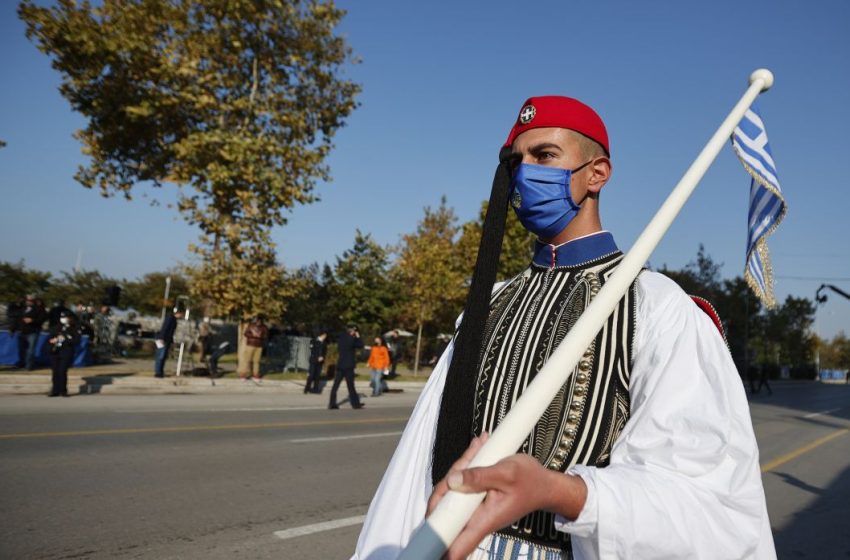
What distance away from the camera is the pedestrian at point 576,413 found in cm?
111

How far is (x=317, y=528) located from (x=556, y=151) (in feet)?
13.7

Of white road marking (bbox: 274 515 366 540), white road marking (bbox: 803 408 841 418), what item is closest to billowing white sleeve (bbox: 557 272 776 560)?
white road marking (bbox: 274 515 366 540)

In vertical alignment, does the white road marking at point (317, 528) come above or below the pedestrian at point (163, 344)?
below

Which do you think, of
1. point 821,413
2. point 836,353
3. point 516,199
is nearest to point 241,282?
point 516,199

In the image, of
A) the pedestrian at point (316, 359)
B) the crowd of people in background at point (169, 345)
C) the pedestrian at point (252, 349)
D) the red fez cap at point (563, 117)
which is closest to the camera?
the red fez cap at point (563, 117)

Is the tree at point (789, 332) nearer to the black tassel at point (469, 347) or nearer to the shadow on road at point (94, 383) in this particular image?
the shadow on road at point (94, 383)

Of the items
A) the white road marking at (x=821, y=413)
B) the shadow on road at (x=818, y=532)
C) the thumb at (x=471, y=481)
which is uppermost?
the thumb at (x=471, y=481)

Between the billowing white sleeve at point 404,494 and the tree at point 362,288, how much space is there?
33220mm

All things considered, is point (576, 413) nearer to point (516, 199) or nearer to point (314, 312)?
point (516, 199)

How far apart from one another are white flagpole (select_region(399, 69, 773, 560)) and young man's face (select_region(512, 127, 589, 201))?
33 cm

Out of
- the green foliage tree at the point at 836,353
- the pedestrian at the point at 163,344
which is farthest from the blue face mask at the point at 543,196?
the green foliage tree at the point at 836,353

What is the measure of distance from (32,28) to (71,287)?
996 inches

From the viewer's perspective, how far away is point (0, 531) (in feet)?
14.5

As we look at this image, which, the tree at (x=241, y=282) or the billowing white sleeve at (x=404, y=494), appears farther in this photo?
the tree at (x=241, y=282)
